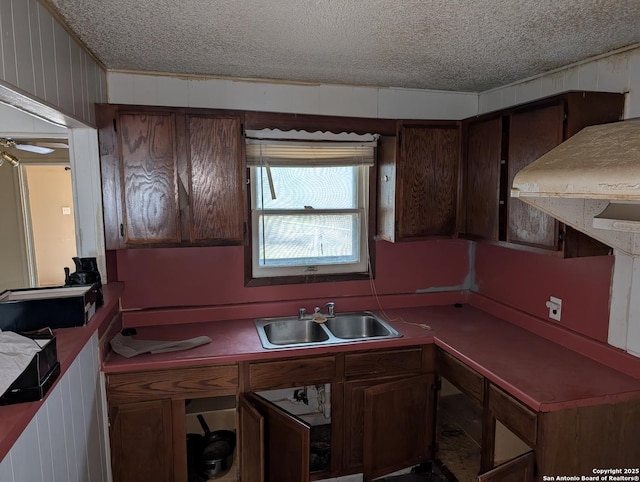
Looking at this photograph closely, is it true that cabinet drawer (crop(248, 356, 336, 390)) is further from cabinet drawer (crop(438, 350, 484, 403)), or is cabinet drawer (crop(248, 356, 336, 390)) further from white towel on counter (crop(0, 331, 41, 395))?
white towel on counter (crop(0, 331, 41, 395))

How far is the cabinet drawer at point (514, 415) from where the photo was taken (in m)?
1.64

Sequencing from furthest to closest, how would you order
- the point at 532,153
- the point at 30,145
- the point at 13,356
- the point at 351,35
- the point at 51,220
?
the point at 51,220 → the point at 30,145 → the point at 532,153 → the point at 351,35 → the point at 13,356

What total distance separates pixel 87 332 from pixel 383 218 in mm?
1733

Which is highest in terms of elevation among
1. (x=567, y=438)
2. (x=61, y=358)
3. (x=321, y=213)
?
(x=321, y=213)

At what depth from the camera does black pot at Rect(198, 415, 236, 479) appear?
2.22 meters

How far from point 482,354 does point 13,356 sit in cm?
188

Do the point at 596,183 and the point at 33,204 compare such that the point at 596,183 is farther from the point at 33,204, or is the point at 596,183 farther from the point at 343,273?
the point at 33,204

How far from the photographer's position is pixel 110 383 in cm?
193

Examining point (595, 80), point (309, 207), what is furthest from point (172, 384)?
Result: point (595, 80)

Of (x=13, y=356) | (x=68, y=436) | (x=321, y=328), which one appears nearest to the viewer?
(x=13, y=356)

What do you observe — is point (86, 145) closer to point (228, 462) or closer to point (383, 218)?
point (383, 218)

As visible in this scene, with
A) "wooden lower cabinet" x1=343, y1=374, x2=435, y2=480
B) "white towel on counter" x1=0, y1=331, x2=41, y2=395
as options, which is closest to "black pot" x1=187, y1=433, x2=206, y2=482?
"wooden lower cabinet" x1=343, y1=374, x2=435, y2=480

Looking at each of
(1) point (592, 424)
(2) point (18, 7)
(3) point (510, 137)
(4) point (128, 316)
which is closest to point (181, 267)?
(4) point (128, 316)

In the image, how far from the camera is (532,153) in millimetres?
1940
